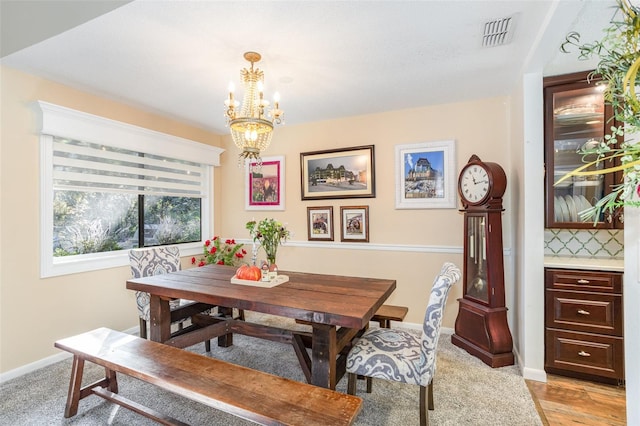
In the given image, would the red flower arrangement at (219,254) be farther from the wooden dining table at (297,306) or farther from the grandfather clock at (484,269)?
the grandfather clock at (484,269)

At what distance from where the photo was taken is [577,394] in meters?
2.19

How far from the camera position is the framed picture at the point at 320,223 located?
12.5 feet

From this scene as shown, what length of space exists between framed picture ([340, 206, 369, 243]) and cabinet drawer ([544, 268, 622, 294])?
1.79m

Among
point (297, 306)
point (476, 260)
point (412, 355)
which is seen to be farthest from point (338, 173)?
point (412, 355)

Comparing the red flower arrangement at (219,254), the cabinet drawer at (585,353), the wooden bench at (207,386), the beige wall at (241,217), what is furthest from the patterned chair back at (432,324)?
the red flower arrangement at (219,254)

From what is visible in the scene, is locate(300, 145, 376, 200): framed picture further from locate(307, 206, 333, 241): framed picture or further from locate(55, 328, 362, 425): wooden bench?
locate(55, 328, 362, 425): wooden bench

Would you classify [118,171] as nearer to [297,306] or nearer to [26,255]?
[26,255]

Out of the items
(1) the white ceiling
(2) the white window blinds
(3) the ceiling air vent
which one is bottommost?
(2) the white window blinds

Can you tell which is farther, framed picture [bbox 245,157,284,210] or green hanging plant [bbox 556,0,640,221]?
framed picture [bbox 245,157,284,210]

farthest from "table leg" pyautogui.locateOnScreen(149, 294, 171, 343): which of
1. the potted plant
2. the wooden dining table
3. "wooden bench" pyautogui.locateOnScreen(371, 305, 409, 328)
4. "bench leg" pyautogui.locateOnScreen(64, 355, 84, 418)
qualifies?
"wooden bench" pyautogui.locateOnScreen(371, 305, 409, 328)

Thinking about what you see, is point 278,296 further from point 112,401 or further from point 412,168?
point 412,168

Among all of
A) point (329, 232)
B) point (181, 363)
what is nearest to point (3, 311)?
point (181, 363)

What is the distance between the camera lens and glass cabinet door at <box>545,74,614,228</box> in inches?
97.0

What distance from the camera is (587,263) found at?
2.41 m
